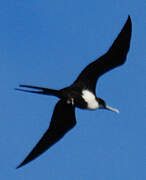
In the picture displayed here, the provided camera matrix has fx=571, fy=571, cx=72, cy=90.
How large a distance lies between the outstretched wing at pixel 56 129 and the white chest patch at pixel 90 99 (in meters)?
0.40

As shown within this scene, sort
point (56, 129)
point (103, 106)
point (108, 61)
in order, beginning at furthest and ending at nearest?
1. point (56, 129)
2. point (103, 106)
3. point (108, 61)

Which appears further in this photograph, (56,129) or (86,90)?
(56,129)

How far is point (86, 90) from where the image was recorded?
11.1 m

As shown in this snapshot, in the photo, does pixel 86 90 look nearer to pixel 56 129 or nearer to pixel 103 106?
pixel 103 106

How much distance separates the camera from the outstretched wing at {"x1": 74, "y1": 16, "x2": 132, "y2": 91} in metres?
10.8

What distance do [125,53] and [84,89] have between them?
3.45 feet

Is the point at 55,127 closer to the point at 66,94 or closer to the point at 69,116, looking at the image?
the point at 69,116

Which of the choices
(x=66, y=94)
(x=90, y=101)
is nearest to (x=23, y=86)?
(x=66, y=94)

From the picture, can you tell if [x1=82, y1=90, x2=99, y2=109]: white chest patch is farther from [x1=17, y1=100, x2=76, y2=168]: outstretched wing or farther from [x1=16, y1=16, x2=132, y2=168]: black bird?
[x1=17, y1=100, x2=76, y2=168]: outstretched wing

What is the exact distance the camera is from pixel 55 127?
38.6 feet

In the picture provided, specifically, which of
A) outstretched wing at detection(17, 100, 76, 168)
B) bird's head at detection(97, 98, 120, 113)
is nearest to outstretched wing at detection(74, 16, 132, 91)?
bird's head at detection(97, 98, 120, 113)

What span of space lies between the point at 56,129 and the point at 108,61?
6.20 ft

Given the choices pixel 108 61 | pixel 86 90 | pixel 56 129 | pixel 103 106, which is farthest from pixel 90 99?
pixel 56 129

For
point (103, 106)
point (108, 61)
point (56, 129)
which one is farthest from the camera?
point (56, 129)
